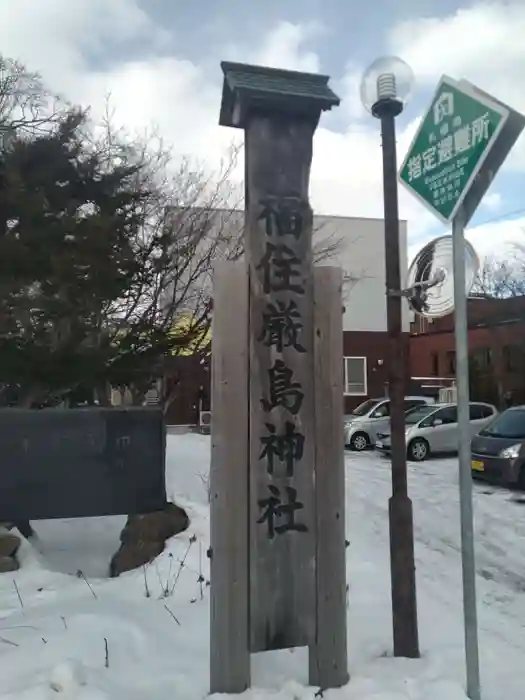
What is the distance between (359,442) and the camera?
761 inches

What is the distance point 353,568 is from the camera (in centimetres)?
667

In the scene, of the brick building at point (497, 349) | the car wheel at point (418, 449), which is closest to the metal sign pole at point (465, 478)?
the car wheel at point (418, 449)

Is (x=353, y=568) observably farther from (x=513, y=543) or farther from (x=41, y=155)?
(x=41, y=155)

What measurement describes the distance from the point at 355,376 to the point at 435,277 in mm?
29798

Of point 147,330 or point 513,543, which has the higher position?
point 147,330

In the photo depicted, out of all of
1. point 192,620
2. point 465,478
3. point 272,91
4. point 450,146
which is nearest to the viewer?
point 465,478

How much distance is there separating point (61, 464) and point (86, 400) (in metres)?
4.51

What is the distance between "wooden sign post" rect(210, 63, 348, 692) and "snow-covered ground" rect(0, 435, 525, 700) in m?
0.38

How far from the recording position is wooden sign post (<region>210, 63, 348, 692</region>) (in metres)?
3.67

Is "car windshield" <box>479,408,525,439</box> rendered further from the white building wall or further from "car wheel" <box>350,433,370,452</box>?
the white building wall

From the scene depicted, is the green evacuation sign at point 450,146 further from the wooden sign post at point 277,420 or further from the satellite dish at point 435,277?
the wooden sign post at point 277,420

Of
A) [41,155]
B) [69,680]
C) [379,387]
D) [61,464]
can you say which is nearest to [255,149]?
[69,680]

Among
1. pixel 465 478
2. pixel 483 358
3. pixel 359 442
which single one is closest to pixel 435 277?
pixel 465 478

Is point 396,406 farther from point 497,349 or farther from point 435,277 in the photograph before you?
point 497,349
